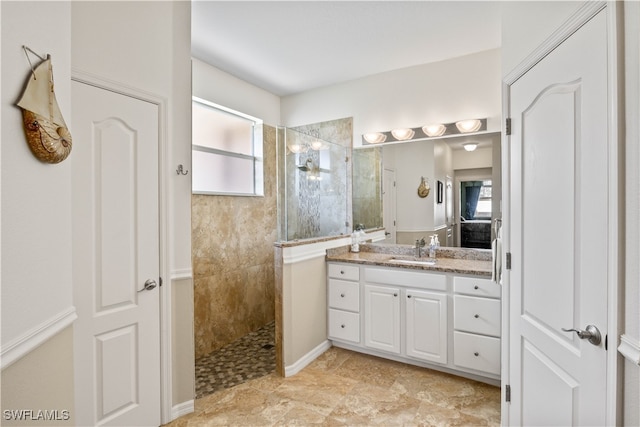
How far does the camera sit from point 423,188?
3152mm

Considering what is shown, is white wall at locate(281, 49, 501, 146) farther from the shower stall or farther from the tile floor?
the tile floor

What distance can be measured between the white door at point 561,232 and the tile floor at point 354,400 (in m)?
0.52

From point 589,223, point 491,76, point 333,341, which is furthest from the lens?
point 333,341

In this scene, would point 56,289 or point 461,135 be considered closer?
point 56,289

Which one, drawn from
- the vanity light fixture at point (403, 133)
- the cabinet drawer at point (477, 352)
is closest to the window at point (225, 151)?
the vanity light fixture at point (403, 133)

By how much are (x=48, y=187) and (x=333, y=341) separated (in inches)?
103

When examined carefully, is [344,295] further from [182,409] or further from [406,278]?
[182,409]

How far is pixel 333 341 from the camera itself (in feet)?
10.2

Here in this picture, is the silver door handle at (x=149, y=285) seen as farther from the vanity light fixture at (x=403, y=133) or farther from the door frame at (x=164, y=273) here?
the vanity light fixture at (x=403, y=133)

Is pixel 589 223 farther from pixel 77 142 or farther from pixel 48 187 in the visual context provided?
pixel 77 142

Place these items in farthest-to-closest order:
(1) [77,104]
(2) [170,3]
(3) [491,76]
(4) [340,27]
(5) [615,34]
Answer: (3) [491,76], (4) [340,27], (2) [170,3], (1) [77,104], (5) [615,34]

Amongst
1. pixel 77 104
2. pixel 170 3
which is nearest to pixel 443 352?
pixel 77 104

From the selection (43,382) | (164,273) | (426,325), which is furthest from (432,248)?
(43,382)

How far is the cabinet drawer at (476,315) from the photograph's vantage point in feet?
7.70
